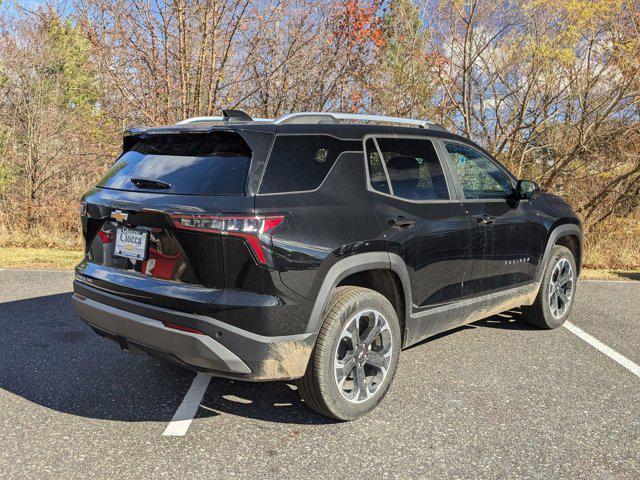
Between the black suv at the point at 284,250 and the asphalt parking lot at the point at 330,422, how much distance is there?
1.17ft

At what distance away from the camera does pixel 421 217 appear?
381 cm

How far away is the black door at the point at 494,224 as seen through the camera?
14.3ft

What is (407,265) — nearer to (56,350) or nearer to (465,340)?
(465,340)

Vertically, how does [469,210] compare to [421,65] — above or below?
below

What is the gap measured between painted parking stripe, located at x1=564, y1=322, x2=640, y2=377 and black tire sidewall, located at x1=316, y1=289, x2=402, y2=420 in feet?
7.13

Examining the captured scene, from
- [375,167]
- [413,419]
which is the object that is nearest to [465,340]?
[413,419]

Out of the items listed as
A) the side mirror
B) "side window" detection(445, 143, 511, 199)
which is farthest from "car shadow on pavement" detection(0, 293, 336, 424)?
the side mirror

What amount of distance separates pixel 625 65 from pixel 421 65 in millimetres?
3501

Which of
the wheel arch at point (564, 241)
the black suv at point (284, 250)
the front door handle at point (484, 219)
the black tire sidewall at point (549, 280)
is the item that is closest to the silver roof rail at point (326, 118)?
the black suv at point (284, 250)

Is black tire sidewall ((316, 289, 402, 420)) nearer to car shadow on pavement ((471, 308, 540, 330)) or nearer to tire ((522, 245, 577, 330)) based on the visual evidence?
tire ((522, 245, 577, 330))

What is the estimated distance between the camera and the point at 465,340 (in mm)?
5168

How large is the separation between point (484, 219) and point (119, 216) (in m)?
2.73

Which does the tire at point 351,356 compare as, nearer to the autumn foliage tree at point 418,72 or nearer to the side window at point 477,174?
the side window at point 477,174

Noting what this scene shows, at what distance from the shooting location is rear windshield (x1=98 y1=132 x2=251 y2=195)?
302cm
